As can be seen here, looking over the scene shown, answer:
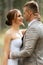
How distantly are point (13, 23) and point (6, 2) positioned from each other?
1.33 m

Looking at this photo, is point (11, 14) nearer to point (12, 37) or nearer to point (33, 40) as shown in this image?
point (12, 37)

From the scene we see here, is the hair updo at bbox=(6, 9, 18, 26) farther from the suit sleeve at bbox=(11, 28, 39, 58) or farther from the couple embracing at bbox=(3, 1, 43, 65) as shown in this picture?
the suit sleeve at bbox=(11, 28, 39, 58)

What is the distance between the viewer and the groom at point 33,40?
2.16 metres

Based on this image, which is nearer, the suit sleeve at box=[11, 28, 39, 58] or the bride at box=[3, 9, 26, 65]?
the suit sleeve at box=[11, 28, 39, 58]

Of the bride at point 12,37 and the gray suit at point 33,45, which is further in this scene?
the bride at point 12,37

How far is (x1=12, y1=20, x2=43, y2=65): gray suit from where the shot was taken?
2162 mm

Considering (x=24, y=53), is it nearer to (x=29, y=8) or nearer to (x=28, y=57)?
(x=28, y=57)

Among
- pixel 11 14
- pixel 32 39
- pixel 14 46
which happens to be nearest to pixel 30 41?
pixel 32 39

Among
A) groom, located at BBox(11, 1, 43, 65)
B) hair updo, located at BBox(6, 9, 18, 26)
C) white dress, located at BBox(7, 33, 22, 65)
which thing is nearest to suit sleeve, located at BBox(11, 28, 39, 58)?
groom, located at BBox(11, 1, 43, 65)

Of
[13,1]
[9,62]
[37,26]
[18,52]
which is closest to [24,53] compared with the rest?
[18,52]

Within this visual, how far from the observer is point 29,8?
2.23m

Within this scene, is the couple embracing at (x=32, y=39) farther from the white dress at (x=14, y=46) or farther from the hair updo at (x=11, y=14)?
the hair updo at (x=11, y=14)

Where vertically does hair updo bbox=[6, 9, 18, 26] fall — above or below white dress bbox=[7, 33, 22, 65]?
above

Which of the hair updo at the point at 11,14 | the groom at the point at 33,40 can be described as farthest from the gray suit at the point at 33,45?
the hair updo at the point at 11,14
